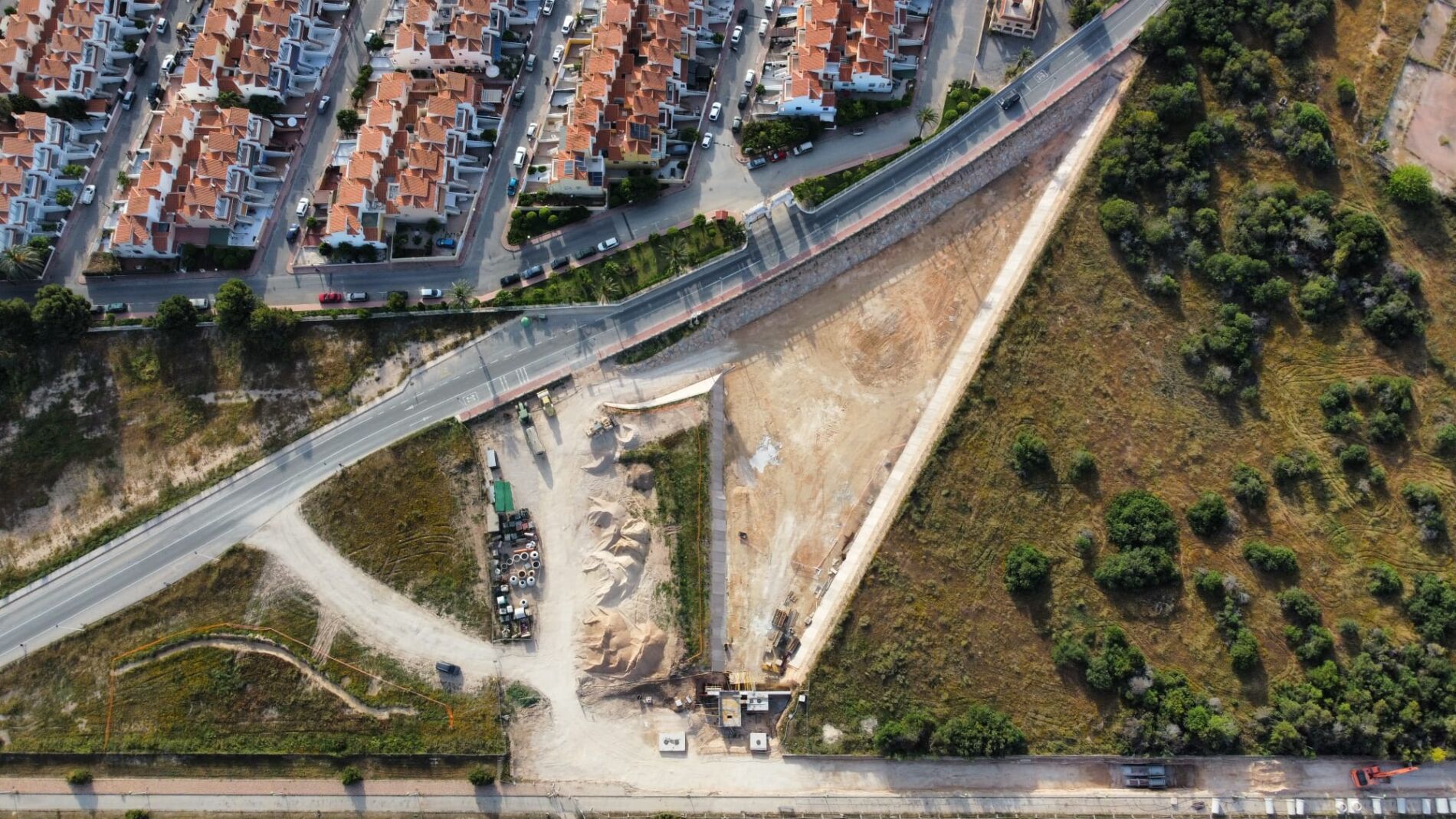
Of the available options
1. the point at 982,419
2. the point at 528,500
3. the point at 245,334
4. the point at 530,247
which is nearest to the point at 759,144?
the point at 530,247

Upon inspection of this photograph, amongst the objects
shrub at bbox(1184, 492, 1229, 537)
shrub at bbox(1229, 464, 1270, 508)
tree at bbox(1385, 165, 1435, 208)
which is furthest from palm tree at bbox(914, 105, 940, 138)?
shrub at bbox(1184, 492, 1229, 537)

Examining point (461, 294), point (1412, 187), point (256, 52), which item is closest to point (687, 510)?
point (461, 294)

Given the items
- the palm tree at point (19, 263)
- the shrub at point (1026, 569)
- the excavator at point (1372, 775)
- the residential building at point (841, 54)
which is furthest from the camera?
the residential building at point (841, 54)

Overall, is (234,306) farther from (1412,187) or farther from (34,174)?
(1412,187)

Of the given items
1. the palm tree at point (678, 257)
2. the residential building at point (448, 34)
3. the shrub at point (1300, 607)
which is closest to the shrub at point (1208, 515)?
the shrub at point (1300, 607)

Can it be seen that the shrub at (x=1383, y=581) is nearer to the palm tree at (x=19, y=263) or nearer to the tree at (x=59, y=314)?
the tree at (x=59, y=314)
